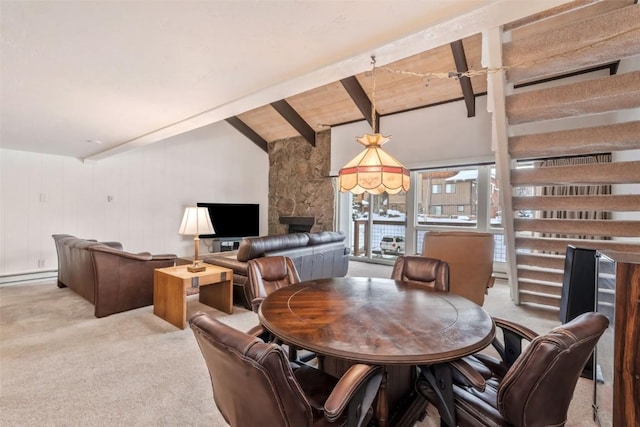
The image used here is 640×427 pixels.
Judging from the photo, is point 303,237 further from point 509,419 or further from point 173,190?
point 173,190

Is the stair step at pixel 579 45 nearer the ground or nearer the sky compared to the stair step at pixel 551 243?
nearer the sky

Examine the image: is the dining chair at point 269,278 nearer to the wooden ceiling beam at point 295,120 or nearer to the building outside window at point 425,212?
the building outside window at point 425,212

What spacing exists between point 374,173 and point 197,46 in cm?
140

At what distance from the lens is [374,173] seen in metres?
2.04

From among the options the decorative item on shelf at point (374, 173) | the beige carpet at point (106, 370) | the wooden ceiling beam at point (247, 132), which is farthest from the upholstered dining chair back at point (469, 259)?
the wooden ceiling beam at point (247, 132)

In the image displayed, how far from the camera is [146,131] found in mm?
3979

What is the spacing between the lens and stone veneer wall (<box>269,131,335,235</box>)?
7.19 meters

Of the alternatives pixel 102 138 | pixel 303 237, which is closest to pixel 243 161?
pixel 102 138

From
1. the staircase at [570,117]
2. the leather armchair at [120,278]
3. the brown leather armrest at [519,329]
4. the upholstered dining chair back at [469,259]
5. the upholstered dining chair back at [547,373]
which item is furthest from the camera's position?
the upholstered dining chair back at [469,259]

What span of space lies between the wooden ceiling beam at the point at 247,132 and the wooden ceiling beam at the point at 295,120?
A: 4.80 ft

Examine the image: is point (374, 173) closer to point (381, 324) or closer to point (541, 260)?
point (381, 324)

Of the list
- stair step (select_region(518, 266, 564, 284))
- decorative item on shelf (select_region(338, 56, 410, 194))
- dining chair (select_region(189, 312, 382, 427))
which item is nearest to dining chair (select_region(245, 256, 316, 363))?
decorative item on shelf (select_region(338, 56, 410, 194))

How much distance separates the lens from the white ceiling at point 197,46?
152 centimetres

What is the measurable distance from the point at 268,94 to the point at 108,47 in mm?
1177
